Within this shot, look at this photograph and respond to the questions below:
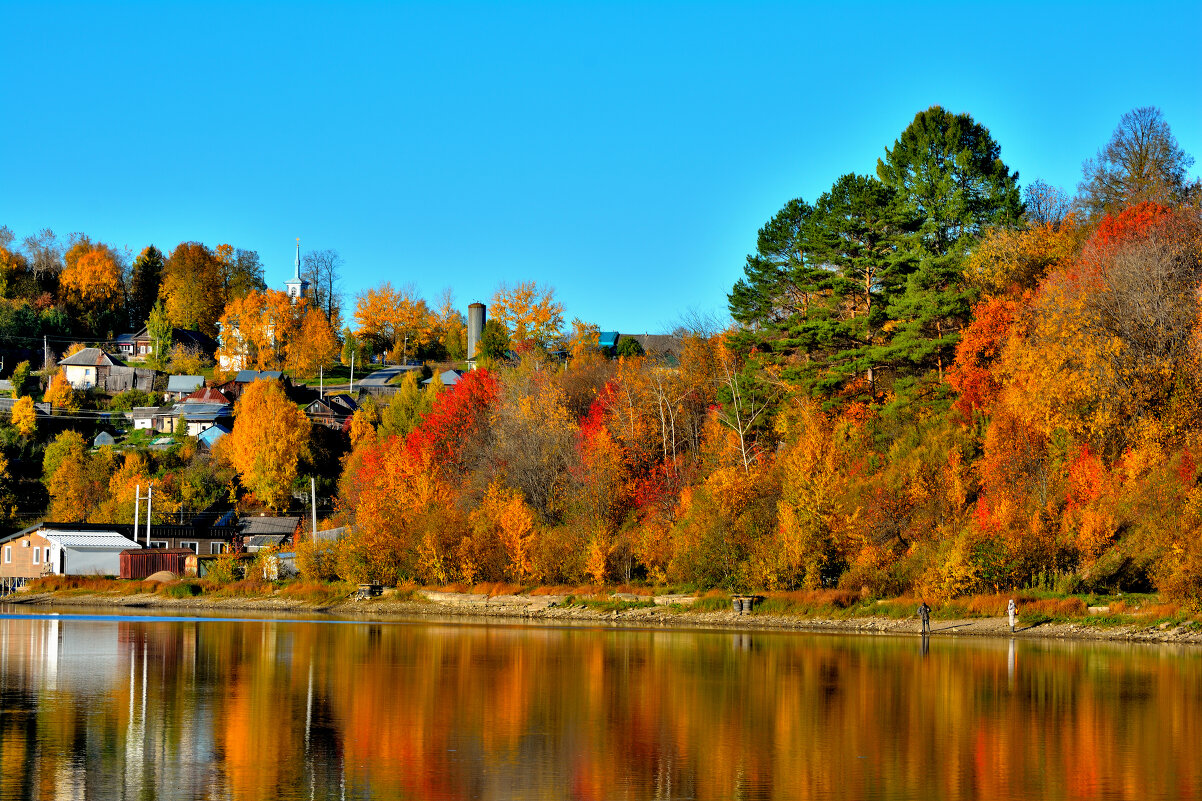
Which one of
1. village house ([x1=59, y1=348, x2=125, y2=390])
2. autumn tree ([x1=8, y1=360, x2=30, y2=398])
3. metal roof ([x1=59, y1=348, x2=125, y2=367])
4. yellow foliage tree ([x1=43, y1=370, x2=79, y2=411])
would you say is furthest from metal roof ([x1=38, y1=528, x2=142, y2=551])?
metal roof ([x1=59, y1=348, x2=125, y2=367])

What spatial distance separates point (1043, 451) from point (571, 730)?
36150mm

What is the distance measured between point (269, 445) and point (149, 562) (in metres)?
19.2

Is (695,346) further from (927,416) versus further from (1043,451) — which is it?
(1043,451)

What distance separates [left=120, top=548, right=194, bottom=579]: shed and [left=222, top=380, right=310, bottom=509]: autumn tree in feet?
51.6

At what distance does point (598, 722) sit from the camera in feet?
74.6

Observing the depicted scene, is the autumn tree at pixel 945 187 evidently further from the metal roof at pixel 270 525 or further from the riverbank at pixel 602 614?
the metal roof at pixel 270 525

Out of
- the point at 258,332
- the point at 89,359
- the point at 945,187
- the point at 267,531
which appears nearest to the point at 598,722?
the point at 945,187

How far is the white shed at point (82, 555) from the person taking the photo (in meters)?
81.6

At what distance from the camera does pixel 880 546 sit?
52.2 m

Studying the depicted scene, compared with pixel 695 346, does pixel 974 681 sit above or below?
below

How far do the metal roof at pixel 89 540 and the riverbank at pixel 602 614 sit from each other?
7.79 metres

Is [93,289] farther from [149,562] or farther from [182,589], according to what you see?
[182,589]

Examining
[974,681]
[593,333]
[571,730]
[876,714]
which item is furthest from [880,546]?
[593,333]

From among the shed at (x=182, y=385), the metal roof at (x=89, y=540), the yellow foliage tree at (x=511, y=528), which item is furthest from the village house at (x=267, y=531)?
the shed at (x=182, y=385)
